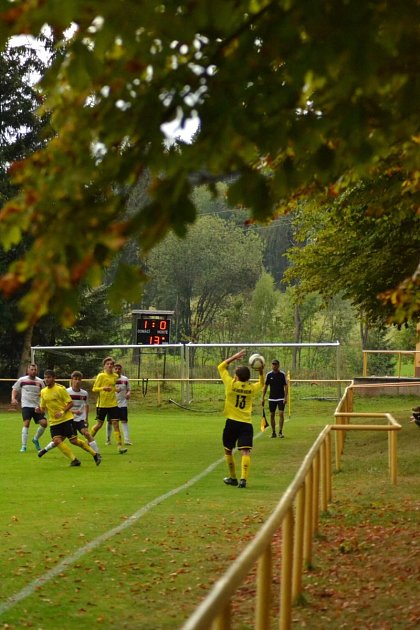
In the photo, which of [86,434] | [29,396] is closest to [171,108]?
[86,434]

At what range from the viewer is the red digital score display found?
4444 cm

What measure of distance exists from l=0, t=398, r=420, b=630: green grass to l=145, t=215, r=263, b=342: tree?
6160 centimetres

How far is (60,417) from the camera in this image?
2153 cm

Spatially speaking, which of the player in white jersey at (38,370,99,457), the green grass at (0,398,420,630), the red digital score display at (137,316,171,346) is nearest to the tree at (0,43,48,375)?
the red digital score display at (137,316,171,346)

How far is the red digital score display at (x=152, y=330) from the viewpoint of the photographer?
1750 inches

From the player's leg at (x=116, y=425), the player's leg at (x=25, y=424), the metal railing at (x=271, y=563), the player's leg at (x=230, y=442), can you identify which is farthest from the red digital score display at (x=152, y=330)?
the metal railing at (x=271, y=563)

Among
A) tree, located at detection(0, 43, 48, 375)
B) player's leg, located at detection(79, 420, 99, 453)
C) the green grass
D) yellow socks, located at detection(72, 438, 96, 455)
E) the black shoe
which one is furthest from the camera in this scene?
tree, located at detection(0, 43, 48, 375)

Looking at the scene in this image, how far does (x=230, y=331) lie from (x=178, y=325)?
10.2 metres

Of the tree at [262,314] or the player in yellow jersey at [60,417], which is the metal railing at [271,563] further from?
the tree at [262,314]

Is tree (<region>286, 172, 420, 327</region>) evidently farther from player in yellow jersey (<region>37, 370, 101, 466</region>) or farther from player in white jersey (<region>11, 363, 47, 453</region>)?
player in white jersey (<region>11, 363, 47, 453</region>)

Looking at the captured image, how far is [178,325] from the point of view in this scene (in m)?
94.6

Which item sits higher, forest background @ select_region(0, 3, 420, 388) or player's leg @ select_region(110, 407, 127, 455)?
forest background @ select_region(0, 3, 420, 388)

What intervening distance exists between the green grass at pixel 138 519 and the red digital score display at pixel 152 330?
1646 cm

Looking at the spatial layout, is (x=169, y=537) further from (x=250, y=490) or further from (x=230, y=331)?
(x=230, y=331)
